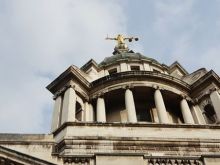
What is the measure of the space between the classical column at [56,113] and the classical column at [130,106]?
3926mm

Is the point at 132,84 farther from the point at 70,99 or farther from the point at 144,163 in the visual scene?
the point at 144,163

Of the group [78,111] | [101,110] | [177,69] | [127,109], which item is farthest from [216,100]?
[177,69]

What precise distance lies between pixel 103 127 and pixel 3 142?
595 cm

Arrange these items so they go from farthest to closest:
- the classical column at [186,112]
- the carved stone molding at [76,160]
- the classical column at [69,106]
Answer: the classical column at [186,112], the classical column at [69,106], the carved stone molding at [76,160]

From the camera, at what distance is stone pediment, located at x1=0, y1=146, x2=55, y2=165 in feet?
41.5

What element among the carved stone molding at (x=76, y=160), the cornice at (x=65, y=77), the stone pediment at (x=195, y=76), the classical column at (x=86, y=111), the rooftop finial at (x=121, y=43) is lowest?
the carved stone molding at (x=76, y=160)

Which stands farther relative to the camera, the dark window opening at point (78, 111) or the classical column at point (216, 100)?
the dark window opening at point (78, 111)

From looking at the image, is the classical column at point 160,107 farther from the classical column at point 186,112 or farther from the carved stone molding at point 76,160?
the carved stone molding at point 76,160

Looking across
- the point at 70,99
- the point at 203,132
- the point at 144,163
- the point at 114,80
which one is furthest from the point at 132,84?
the point at 144,163

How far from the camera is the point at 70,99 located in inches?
1002

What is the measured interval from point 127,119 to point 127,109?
0.58 metres

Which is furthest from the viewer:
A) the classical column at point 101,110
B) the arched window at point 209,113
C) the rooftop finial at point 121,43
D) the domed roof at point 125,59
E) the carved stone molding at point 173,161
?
the rooftop finial at point 121,43

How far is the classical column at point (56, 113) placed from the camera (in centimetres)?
2407

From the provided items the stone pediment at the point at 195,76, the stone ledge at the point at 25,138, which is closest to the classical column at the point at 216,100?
the stone pediment at the point at 195,76
